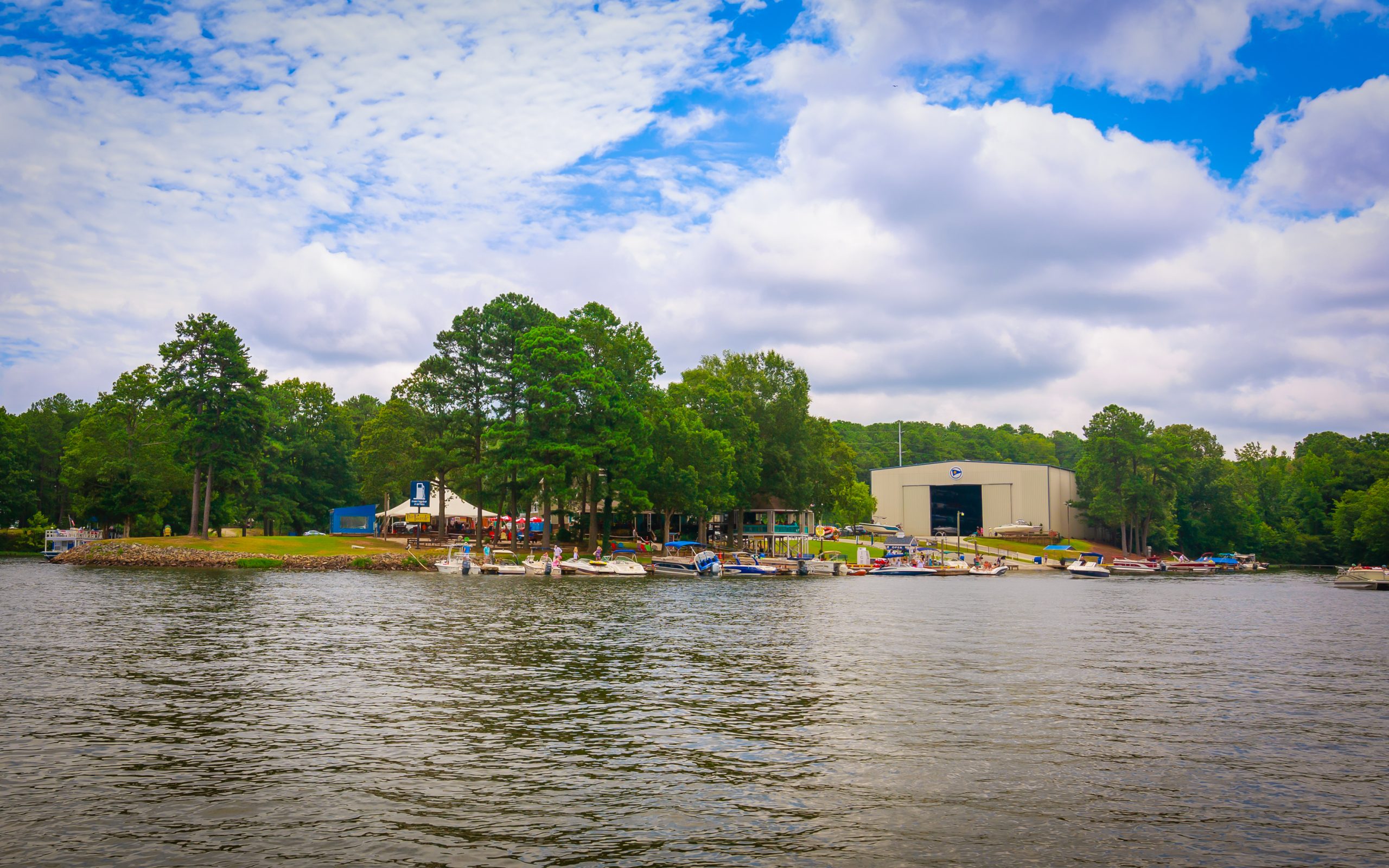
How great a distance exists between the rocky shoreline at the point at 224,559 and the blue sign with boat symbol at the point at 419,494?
33.8 ft

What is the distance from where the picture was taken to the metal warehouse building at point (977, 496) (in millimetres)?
130125

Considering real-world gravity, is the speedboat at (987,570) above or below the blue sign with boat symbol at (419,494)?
below

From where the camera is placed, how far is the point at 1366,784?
542 inches

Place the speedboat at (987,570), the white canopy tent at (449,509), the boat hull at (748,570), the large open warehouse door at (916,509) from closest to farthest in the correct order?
the boat hull at (748,570)
the speedboat at (987,570)
the white canopy tent at (449,509)
the large open warehouse door at (916,509)

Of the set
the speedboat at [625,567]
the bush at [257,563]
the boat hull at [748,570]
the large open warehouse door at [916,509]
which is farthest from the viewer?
the large open warehouse door at [916,509]

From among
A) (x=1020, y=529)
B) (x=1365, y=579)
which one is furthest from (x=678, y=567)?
(x=1020, y=529)

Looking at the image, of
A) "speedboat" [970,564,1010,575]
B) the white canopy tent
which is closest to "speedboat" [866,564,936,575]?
"speedboat" [970,564,1010,575]

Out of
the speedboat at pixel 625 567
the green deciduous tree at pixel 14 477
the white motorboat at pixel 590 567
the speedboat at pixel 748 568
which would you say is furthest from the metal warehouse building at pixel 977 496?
the green deciduous tree at pixel 14 477

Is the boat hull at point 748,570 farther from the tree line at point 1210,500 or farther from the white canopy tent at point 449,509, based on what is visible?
the tree line at point 1210,500

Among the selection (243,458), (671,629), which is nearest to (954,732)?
(671,629)

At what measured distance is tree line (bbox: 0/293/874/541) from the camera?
260 ft

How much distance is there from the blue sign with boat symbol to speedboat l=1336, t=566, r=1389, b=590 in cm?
7889

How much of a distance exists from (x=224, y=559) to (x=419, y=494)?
18507mm

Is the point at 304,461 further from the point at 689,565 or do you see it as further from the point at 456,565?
the point at 689,565
